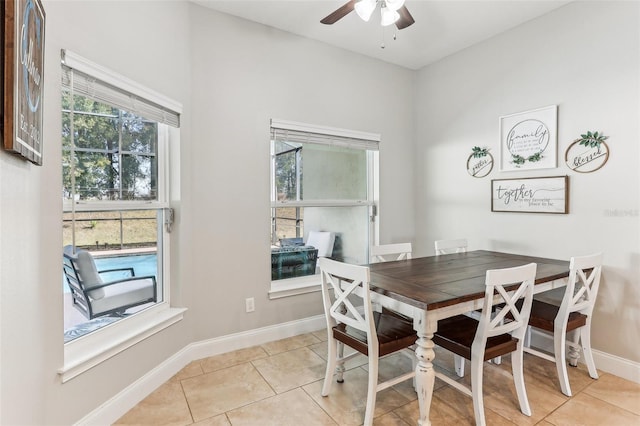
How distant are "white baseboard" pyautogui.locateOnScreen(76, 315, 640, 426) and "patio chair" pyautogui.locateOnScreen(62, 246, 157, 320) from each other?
1.59 feet

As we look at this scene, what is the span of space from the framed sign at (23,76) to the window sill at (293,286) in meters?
2.07

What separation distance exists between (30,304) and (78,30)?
1.35 m

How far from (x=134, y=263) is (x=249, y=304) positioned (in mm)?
997

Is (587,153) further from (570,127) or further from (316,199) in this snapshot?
(316,199)

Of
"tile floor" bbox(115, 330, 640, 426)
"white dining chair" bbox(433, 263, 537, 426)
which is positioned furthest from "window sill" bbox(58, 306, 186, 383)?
"white dining chair" bbox(433, 263, 537, 426)

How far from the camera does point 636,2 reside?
2246 millimetres

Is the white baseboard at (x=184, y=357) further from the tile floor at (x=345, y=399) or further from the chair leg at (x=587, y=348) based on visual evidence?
the chair leg at (x=587, y=348)

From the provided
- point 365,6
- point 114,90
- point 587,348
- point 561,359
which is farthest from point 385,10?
point 587,348

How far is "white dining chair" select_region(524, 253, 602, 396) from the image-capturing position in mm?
2069

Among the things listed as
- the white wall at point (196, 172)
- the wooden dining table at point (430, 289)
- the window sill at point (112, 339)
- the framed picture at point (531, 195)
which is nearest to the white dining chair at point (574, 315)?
the wooden dining table at point (430, 289)

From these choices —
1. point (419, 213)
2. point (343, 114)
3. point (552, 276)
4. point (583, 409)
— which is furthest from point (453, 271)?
point (343, 114)

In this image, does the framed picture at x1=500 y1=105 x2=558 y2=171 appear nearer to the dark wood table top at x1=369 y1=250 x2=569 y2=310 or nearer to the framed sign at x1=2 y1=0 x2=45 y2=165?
the dark wood table top at x1=369 y1=250 x2=569 y2=310

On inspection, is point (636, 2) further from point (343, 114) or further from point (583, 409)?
point (583, 409)

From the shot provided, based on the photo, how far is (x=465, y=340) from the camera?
74.1 inches
